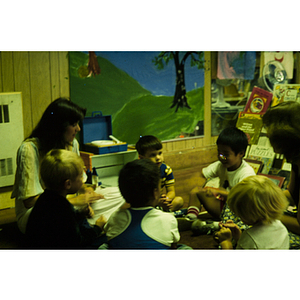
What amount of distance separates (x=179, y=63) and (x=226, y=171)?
Answer: 96 centimetres

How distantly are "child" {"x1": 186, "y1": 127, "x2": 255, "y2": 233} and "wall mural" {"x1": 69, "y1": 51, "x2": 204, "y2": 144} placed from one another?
1.33 feet

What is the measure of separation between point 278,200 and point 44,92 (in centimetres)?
181

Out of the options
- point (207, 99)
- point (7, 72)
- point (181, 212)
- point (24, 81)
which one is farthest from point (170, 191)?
point (7, 72)

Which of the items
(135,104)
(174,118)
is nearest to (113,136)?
(135,104)

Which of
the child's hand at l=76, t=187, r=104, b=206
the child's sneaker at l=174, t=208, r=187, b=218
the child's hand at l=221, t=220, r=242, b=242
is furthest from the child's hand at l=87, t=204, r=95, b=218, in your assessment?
the child's hand at l=221, t=220, r=242, b=242

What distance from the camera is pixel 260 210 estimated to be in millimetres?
1764

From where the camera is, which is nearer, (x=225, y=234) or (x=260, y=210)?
(x=260, y=210)

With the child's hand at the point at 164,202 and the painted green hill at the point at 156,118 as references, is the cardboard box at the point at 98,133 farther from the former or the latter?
the child's hand at the point at 164,202

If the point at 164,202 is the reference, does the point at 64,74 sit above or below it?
above

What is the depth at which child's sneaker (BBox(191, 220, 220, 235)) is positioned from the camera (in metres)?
2.30

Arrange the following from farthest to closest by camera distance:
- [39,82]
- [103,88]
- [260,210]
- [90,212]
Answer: [103,88] → [39,82] → [90,212] → [260,210]

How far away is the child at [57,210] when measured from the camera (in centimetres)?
186

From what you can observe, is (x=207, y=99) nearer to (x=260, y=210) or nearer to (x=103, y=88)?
(x=103, y=88)

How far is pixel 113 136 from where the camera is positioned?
8.11ft
